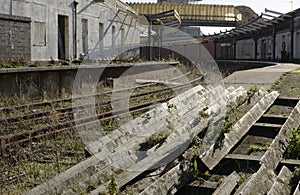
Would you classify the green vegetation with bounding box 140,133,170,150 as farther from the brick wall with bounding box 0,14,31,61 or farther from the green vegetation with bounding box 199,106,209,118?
the brick wall with bounding box 0,14,31,61

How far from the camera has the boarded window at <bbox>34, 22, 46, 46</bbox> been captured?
2008 cm

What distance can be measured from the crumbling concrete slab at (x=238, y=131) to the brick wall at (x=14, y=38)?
9197mm

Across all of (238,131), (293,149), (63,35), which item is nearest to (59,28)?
(63,35)

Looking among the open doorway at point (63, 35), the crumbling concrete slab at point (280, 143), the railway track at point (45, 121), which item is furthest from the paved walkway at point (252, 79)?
the open doorway at point (63, 35)

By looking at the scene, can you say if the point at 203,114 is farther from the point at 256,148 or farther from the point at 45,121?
the point at 45,121

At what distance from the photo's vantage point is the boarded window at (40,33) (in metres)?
20.1

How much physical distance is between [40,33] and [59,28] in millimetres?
2861

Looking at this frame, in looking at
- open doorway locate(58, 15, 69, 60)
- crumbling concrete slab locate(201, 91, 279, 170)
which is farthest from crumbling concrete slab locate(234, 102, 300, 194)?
open doorway locate(58, 15, 69, 60)

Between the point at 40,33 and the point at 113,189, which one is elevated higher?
the point at 40,33

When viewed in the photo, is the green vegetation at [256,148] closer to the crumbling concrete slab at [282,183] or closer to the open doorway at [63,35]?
the crumbling concrete slab at [282,183]

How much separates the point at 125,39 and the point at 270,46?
15.2 meters

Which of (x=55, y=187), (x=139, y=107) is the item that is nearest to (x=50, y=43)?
(x=139, y=107)

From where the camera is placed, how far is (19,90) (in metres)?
12.2

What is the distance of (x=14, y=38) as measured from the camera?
48.4ft
